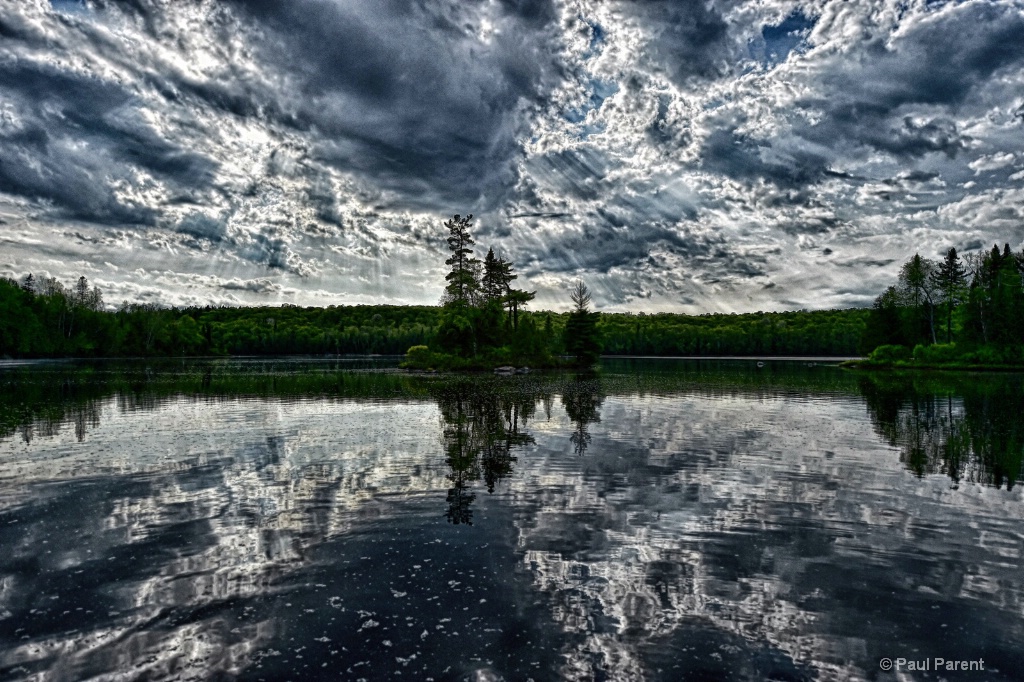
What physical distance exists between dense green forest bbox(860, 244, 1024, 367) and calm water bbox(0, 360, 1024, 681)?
250ft

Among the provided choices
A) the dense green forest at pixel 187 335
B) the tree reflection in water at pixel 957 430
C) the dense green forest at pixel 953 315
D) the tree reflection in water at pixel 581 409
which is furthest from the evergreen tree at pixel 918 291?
the tree reflection in water at pixel 581 409

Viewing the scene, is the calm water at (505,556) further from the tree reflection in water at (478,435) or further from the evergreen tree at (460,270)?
the evergreen tree at (460,270)

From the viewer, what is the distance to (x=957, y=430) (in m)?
26.1

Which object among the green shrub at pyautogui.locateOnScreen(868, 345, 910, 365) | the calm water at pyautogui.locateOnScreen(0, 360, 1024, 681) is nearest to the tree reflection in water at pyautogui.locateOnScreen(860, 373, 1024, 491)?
the calm water at pyautogui.locateOnScreen(0, 360, 1024, 681)

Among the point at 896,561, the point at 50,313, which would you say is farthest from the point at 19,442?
the point at 50,313

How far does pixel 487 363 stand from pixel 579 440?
59.8m

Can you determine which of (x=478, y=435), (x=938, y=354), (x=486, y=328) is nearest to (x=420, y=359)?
(x=486, y=328)

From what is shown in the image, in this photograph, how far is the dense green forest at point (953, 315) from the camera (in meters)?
81.9

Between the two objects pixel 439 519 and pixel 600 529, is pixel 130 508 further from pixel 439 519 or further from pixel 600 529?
pixel 600 529

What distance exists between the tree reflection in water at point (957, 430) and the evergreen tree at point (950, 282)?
6476 cm

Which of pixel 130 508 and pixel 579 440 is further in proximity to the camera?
pixel 579 440

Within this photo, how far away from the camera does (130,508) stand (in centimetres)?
1379

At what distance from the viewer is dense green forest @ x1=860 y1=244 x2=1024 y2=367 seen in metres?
81.9

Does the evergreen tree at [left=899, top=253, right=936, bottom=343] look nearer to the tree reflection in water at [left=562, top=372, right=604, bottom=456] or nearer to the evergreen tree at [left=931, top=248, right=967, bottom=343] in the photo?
the evergreen tree at [left=931, top=248, right=967, bottom=343]
